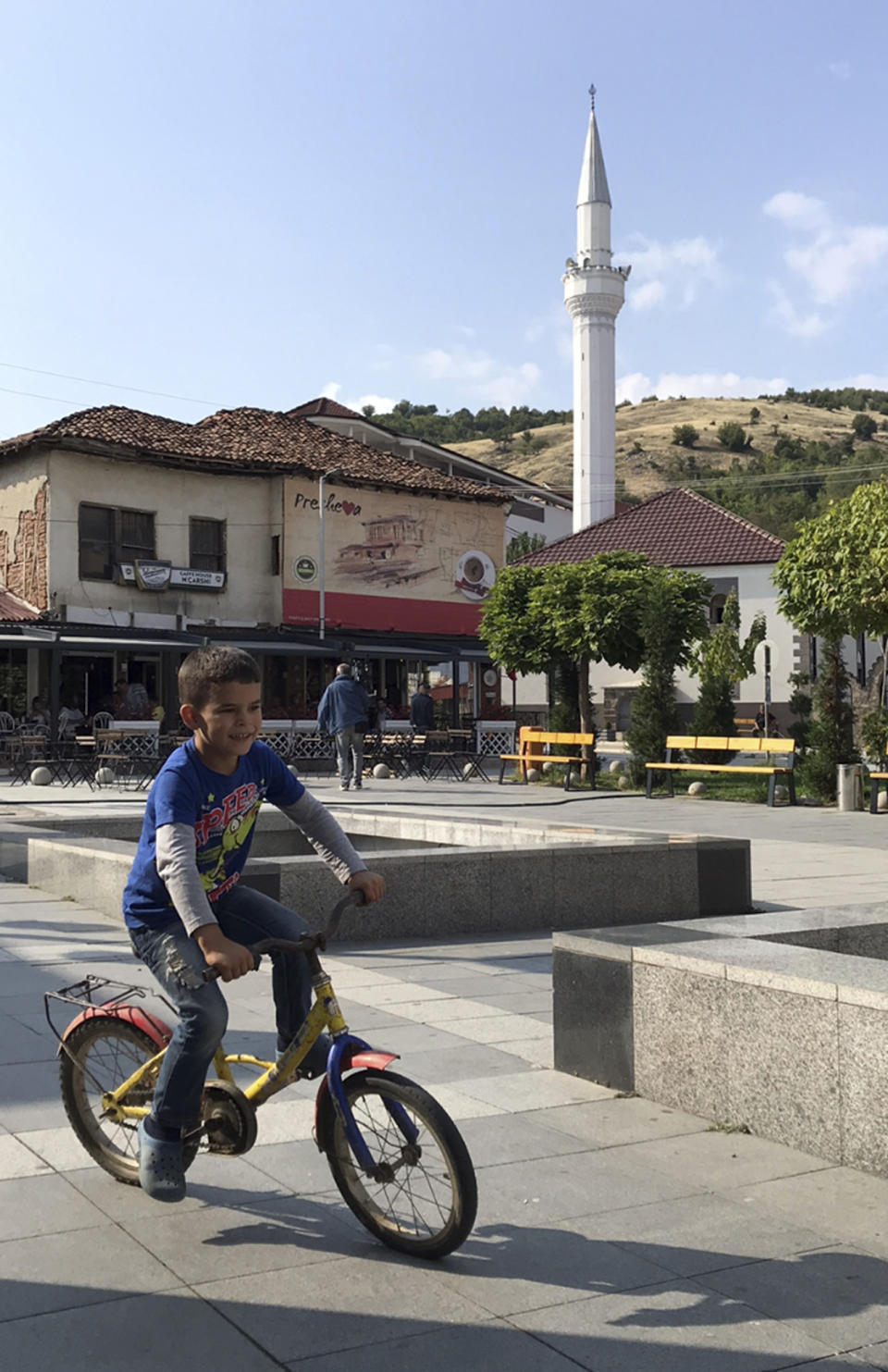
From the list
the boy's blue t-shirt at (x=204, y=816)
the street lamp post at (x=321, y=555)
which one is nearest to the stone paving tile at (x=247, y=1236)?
the boy's blue t-shirt at (x=204, y=816)

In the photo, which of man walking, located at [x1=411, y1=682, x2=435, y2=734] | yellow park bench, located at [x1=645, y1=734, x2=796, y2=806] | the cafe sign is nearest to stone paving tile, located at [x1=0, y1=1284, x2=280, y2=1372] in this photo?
yellow park bench, located at [x1=645, y1=734, x2=796, y2=806]

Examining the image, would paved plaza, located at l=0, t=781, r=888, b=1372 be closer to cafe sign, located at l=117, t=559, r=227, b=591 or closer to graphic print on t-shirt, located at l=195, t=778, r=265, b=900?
graphic print on t-shirt, located at l=195, t=778, r=265, b=900

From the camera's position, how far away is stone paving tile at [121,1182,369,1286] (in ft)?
12.0

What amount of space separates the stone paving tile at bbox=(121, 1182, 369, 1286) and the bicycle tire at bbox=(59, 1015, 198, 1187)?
27 centimetres

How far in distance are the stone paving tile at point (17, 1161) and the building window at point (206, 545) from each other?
3436 cm

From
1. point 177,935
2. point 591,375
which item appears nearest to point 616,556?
point 177,935

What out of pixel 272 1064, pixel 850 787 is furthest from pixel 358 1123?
pixel 850 787

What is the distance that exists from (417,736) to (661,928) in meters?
23.7

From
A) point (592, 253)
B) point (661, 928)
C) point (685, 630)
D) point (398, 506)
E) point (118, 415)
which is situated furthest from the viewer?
point (592, 253)

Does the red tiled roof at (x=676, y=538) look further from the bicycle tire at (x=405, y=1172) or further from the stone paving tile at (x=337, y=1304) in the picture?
the stone paving tile at (x=337, y=1304)

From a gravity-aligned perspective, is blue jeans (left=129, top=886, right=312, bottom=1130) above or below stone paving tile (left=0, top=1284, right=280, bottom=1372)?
above

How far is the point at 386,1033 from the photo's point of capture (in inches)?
248

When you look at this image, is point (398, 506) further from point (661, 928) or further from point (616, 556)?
point (661, 928)

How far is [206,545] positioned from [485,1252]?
36249 mm
